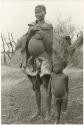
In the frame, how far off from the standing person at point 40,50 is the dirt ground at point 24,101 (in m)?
0.52

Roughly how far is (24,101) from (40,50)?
1511mm

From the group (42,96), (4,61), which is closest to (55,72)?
(42,96)

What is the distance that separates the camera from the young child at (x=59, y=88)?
7.69m

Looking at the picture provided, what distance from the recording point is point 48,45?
8.07m

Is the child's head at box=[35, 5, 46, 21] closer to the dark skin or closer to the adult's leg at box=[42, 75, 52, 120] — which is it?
the dark skin

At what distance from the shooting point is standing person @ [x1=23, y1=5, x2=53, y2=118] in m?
7.98

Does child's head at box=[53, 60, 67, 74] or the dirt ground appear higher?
child's head at box=[53, 60, 67, 74]

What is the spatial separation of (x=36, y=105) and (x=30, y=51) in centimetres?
116

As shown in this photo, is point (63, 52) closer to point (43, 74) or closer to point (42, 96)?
point (43, 74)

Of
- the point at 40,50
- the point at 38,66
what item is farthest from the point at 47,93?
the point at 40,50

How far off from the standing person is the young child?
0.16m

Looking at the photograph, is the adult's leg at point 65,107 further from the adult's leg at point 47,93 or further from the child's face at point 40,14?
the child's face at point 40,14

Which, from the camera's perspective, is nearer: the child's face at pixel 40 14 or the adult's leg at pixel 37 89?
the child's face at pixel 40 14

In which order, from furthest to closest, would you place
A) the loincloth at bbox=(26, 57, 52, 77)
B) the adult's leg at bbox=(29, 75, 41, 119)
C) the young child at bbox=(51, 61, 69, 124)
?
the adult's leg at bbox=(29, 75, 41, 119)
the loincloth at bbox=(26, 57, 52, 77)
the young child at bbox=(51, 61, 69, 124)
